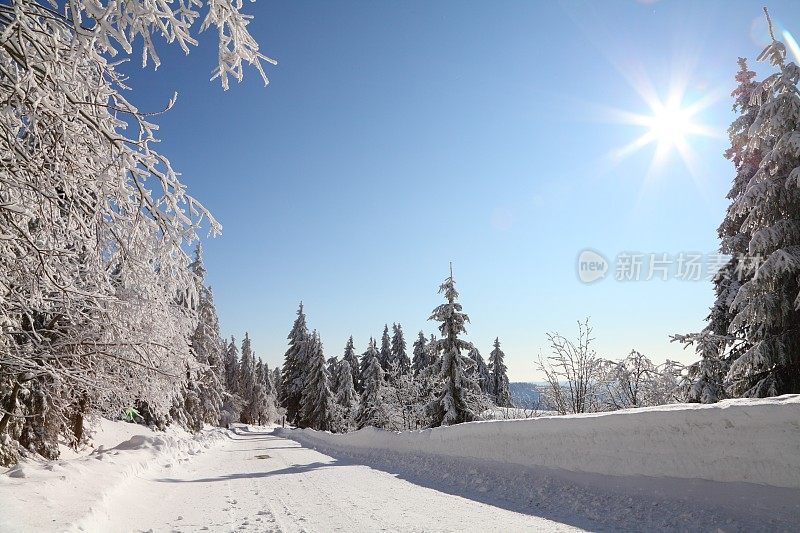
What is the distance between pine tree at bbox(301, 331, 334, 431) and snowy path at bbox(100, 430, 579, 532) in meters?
37.1

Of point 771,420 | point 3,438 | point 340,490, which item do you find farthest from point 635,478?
point 3,438

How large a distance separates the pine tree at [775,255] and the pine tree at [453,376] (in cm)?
1337

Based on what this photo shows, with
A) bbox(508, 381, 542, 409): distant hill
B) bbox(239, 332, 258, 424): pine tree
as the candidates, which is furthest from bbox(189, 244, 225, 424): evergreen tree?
bbox(239, 332, 258, 424): pine tree

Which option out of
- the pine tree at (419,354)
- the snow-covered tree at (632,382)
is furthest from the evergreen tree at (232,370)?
the snow-covered tree at (632,382)

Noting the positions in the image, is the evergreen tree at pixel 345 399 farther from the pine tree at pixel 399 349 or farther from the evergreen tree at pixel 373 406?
the pine tree at pixel 399 349

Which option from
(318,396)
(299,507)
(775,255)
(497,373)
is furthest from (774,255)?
(497,373)

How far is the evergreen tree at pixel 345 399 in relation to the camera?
46778 millimetres

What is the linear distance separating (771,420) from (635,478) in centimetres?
194

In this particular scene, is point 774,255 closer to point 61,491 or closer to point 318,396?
point 61,491

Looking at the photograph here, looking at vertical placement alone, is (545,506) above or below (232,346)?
below

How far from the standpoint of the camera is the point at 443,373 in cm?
2344

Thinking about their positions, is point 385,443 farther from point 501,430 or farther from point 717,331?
point 717,331

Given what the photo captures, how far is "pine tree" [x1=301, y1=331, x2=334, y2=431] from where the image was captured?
46406mm

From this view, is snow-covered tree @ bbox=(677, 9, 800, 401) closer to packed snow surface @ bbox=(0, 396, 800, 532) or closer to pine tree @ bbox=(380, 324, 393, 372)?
packed snow surface @ bbox=(0, 396, 800, 532)
